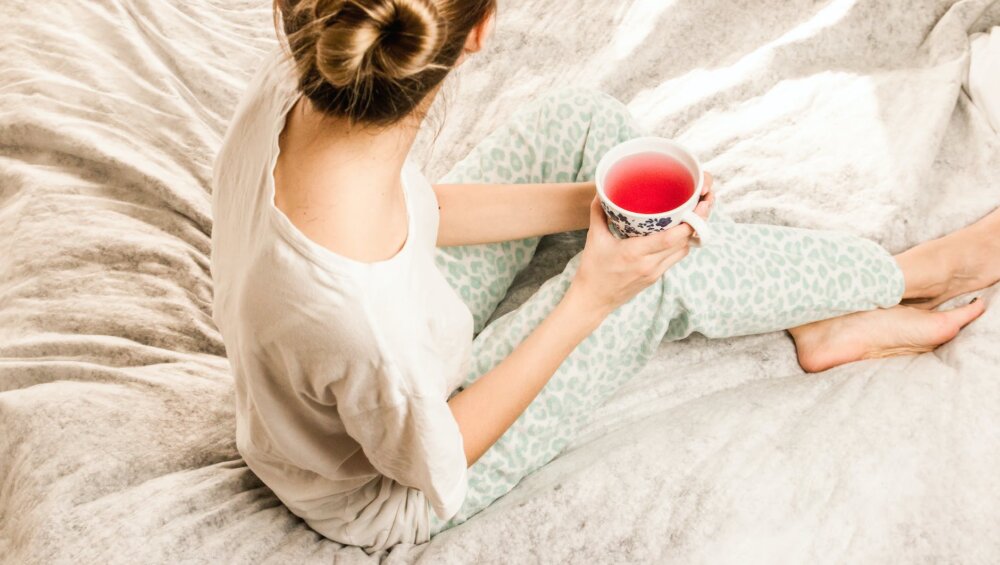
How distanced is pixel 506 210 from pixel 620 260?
0.21 m

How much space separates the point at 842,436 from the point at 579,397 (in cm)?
31

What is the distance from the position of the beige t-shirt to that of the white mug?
17 cm

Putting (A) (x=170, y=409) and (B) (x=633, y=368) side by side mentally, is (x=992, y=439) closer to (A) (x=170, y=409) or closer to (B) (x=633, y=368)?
(B) (x=633, y=368)

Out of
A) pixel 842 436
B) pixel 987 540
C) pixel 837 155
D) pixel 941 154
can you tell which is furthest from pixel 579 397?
pixel 941 154

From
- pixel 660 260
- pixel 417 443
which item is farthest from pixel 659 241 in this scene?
pixel 417 443

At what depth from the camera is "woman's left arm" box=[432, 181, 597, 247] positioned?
0.89 m

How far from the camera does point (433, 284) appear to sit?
67cm

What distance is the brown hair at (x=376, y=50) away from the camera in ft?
1.51

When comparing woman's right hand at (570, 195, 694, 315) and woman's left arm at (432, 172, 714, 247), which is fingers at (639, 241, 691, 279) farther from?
woman's left arm at (432, 172, 714, 247)

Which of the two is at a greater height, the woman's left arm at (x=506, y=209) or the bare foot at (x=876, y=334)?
the woman's left arm at (x=506, y=209)

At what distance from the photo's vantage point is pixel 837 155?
1102mm

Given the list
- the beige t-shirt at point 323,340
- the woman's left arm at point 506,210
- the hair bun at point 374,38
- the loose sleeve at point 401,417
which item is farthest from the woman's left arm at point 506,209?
the hair bun at point 374,38

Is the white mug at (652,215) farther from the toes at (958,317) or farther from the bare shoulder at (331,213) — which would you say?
the toes at (958,317)

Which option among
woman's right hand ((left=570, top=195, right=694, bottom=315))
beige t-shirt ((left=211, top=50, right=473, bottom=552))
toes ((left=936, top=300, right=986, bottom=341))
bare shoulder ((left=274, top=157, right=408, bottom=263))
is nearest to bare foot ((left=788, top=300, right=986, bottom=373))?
toes ((left=936, top=300, right=986, bottom=341))
